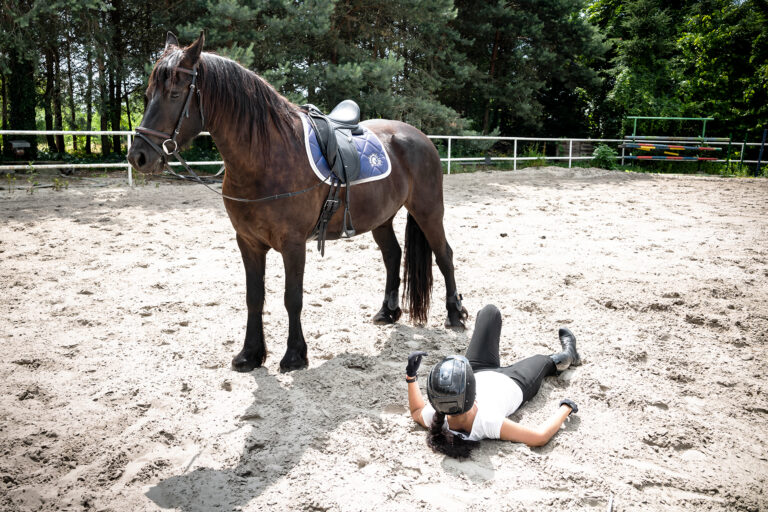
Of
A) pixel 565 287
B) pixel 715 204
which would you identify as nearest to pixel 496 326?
pixel 565 287

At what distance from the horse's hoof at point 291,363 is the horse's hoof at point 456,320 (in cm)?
128

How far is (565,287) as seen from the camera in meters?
4.57

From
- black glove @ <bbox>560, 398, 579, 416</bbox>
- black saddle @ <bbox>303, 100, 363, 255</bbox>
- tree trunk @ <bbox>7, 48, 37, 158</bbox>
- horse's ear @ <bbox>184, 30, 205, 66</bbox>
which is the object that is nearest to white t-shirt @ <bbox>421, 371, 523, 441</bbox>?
black glove @ <bbox>560, 398, 579, 416</bbox>

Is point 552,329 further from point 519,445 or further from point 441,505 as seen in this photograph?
point 441,505

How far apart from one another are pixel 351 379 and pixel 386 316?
3.23ft

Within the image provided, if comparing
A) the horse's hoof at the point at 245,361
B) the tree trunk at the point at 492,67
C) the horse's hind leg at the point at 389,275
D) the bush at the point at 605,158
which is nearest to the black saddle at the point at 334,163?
the horse's hind leg at the point at 389,275

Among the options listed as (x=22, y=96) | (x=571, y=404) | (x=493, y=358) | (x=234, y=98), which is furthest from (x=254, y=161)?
(x=22, y=96)

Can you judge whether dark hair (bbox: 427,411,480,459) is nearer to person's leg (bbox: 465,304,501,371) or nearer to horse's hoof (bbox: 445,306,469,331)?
person's leg (bbox: 465,304,501,371)

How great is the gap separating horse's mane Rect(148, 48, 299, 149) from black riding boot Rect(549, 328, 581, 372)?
214cm

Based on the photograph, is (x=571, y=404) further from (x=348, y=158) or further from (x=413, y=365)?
(x=348, y=158)

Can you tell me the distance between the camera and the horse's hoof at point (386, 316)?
3.93m

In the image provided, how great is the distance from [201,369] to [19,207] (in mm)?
6092

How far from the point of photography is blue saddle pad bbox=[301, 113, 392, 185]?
3059 millimetres

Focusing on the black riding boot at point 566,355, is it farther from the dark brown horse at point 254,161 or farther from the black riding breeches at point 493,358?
the dark brown horse at point 254,161
